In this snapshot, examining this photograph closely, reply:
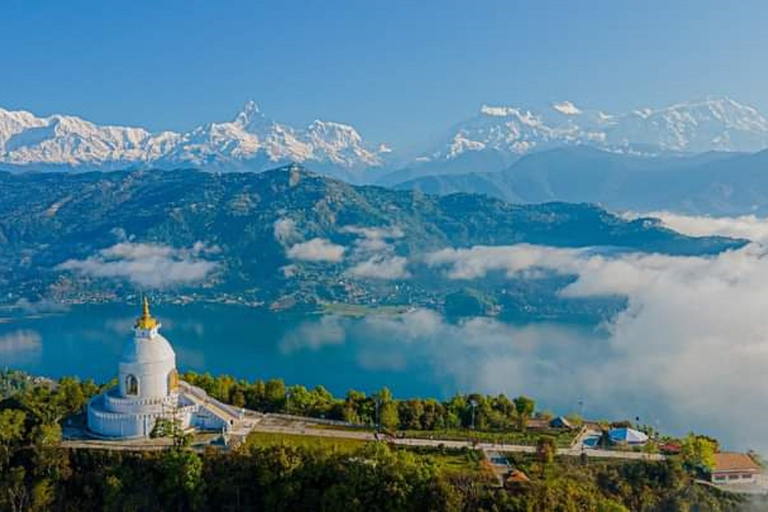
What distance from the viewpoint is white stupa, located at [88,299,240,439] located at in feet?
121

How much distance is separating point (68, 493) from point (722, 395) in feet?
231

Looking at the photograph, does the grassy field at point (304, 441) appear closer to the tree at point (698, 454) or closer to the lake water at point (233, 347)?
the tree at point (698, 454)

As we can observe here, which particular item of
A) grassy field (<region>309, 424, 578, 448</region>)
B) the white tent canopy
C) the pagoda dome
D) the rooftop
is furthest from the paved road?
the pagoda dome

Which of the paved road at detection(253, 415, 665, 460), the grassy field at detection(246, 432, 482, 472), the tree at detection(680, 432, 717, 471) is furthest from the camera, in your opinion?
the paved road at detection(253, 415, 665, 460)

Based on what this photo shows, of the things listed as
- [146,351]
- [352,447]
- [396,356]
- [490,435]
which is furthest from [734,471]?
[396,356]

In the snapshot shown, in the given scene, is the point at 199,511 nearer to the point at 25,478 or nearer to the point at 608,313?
the point at 25,478

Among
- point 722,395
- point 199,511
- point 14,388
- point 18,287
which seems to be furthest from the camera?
point 18,287

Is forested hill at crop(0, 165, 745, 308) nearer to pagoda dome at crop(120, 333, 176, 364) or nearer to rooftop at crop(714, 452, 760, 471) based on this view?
pagoda dome at crop(120, 333, 176, 364)

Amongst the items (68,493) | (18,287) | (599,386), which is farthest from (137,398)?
(18,287)

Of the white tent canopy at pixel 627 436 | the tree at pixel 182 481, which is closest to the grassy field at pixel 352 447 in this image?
the tree at pixel 182 481

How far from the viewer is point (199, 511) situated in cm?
3244

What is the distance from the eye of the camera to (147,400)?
124ft

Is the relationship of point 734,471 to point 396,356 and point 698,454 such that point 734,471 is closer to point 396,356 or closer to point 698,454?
point 698,454

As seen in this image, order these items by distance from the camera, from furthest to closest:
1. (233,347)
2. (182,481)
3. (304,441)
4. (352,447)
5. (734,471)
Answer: (233,347), (304,441), (352,447), (734,471), (182,481)
